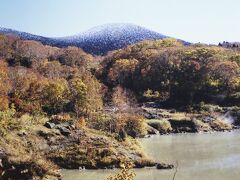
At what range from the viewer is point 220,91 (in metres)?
90.9

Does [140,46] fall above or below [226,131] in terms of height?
above

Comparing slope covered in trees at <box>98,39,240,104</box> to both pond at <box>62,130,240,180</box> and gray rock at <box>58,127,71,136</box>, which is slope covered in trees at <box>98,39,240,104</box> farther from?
gray rock at <box>58,127,71,136</box>

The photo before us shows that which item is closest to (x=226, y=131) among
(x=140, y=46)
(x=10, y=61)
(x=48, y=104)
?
(x=48, y=104)

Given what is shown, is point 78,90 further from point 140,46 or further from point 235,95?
point 140,46

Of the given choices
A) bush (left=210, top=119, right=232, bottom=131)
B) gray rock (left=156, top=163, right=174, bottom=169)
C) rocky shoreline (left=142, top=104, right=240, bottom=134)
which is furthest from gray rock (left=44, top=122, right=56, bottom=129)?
bush (left=210, top=119, right=232, bottom=131)

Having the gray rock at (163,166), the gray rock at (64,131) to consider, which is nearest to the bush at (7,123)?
the gray rock at (64,131)

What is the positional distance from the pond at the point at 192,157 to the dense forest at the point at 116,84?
15.3 feet

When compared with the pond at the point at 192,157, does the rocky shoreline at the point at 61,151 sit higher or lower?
higher

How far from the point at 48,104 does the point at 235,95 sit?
123ft

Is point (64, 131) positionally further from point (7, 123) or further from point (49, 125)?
point (7, 123)

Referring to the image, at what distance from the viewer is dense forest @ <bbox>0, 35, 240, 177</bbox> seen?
197 feet

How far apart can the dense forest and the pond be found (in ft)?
15.3

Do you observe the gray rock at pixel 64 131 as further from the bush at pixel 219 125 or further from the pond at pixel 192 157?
the bush at pixel 219 125

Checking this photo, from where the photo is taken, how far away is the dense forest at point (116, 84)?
60156 millimetres
